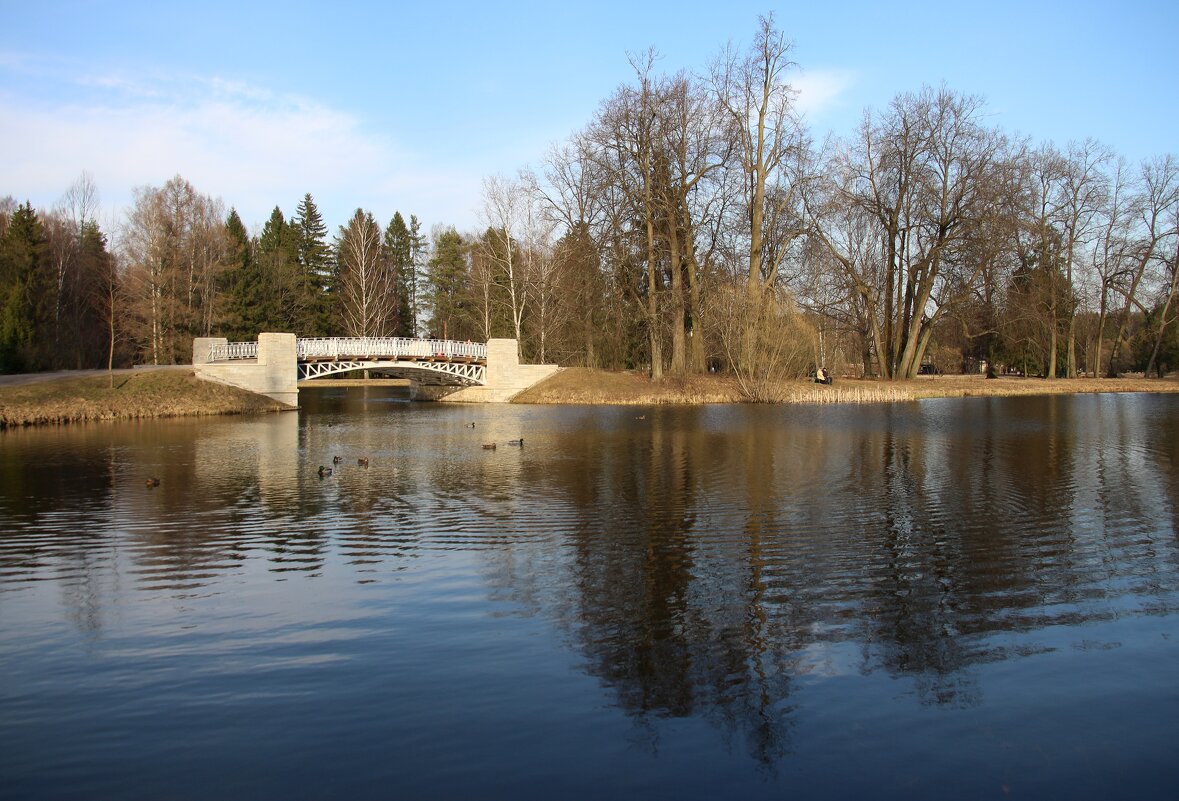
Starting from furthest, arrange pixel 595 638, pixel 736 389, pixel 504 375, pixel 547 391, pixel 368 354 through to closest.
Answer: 1. pixel 504 375
2. pixel 547 391
3. pixel 736 389
4. pixel 368 354
5. pixel 595 638

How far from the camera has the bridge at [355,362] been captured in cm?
4444

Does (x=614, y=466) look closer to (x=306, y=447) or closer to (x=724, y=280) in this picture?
(x=306, y=447)

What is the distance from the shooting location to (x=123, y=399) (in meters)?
38.7

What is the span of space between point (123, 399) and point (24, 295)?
570 inches

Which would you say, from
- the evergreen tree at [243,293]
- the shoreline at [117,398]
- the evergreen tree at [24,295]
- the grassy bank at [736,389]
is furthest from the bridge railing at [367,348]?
the evergreen tree at [243,293]

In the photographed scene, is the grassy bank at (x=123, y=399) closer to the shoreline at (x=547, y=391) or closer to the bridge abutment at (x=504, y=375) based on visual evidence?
the shoreline at (x=547, y=391)

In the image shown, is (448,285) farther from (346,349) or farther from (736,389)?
(736,389)

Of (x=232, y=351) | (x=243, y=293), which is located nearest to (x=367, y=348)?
(x=232, y=351)

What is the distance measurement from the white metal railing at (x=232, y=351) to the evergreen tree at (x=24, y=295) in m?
10.4

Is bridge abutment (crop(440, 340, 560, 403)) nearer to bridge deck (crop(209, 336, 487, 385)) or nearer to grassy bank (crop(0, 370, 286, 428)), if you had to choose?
bridge deck (crop(209, 336, 487, 385))

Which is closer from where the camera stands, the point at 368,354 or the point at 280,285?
the point at 368,354

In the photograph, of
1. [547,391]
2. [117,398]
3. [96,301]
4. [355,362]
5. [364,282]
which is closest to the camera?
[117,398]

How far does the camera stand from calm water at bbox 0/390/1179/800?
5.93m

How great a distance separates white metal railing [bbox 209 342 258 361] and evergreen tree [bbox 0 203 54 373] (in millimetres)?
10350
